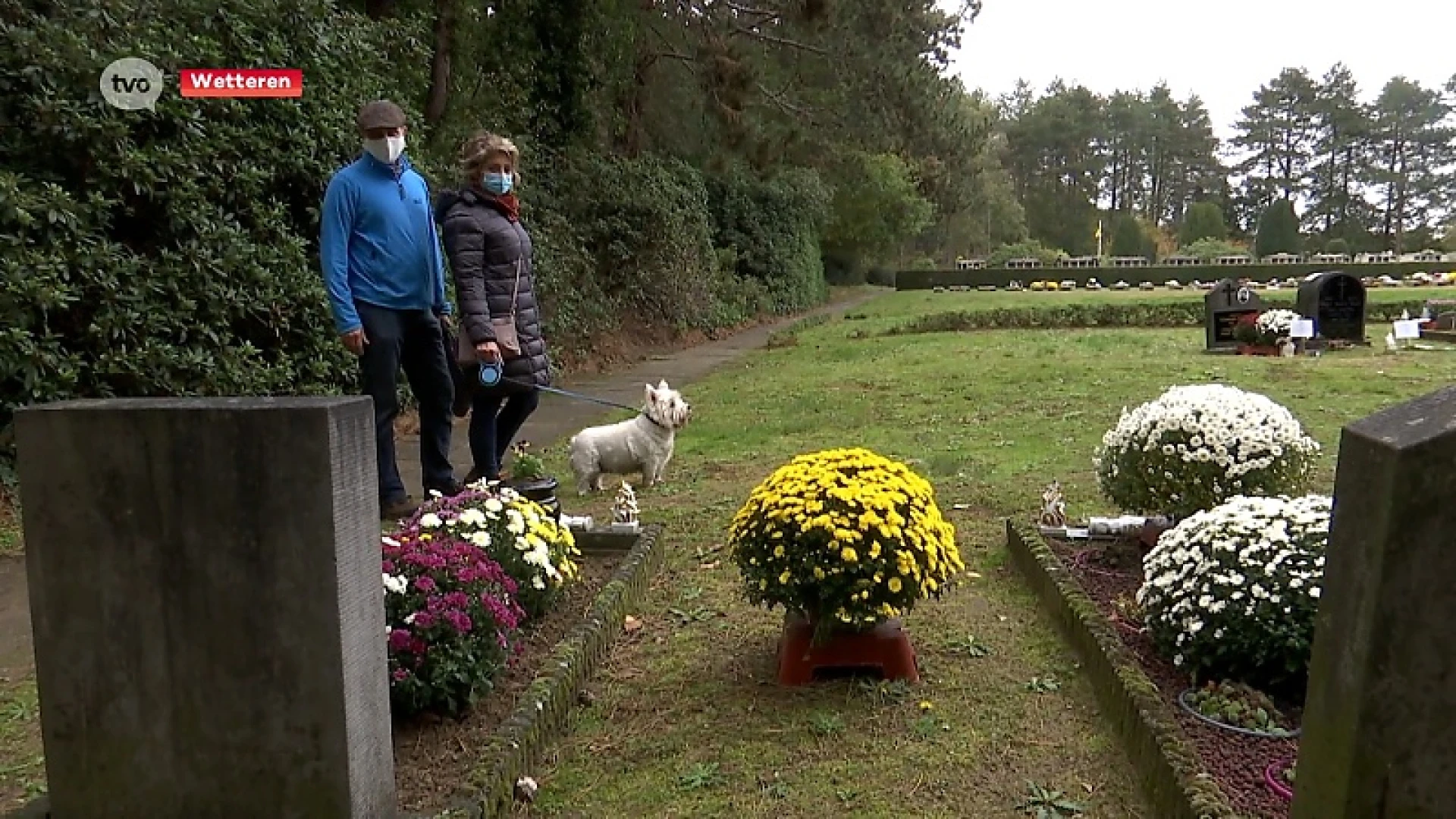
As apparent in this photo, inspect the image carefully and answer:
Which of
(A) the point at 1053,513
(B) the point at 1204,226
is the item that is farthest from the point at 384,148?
(B) the point at 1204,226

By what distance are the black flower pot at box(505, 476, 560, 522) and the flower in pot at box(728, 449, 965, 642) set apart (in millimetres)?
1776

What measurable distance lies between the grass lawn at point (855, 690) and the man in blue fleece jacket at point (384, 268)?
61.8 inches

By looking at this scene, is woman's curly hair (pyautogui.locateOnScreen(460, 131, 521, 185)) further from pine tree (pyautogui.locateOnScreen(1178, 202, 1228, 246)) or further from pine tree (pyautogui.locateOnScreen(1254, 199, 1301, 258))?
pine tree (pyautogui.locateOnScreen(1178, 202, 1228, 246))

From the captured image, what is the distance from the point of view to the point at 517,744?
10.1 feet

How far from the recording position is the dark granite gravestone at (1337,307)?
16.2m

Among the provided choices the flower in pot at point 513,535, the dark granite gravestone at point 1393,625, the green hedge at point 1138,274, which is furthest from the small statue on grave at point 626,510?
the green hedge at point 1138,274

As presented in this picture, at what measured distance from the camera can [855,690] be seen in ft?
12.1

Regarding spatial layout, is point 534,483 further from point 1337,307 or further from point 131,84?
point 1337,307

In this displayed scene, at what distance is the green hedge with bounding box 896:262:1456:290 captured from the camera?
42062 millimetres

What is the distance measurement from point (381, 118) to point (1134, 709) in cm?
402

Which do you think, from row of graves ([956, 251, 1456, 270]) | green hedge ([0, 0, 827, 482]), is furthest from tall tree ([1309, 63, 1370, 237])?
green hedge ([0, 0, 827, 482])

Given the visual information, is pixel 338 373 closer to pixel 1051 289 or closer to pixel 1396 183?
pixel 1051 289

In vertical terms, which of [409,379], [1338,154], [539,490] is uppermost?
[1338,154]

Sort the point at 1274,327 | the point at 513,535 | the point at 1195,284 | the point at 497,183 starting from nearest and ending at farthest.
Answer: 1. the point at 513,535
2. the point at 497,183
3. the point at 1274,327
4. the point at 1195,284
